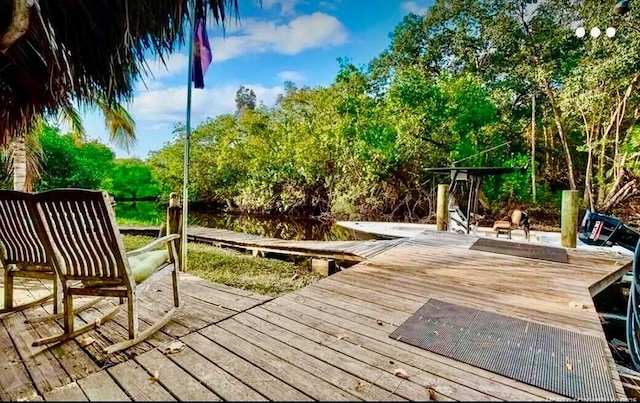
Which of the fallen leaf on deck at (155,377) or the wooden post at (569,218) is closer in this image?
the fallen leaf on deck at (155,377)

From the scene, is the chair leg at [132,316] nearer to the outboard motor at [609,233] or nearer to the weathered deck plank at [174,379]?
the weathered deck plank at [174,379]

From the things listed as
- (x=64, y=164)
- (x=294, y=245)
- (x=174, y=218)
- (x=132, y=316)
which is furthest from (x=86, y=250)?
(x=64, y=164)

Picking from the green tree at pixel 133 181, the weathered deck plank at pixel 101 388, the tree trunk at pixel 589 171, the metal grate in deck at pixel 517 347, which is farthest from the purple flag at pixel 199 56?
the green tree at pixel 133 181

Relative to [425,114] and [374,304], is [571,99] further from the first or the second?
[374,304]

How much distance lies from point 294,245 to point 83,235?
4592 millimetres

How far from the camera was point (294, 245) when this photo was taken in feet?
20.8

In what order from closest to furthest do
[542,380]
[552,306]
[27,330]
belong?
[542,380], [27,330], [552,306]

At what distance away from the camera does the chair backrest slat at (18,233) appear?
2.09 m

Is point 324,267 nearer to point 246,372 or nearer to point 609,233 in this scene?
point 246,372

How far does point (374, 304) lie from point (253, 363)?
1.12 meters

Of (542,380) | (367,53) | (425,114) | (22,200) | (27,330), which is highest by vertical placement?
(367,53)

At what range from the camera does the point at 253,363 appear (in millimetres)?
1605

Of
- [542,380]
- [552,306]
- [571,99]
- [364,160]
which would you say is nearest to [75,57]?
[542,380]

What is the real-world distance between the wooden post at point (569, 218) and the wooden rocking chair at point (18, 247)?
5.97m
